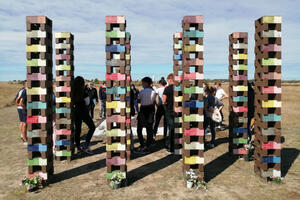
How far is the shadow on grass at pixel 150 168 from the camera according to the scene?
5974 mm

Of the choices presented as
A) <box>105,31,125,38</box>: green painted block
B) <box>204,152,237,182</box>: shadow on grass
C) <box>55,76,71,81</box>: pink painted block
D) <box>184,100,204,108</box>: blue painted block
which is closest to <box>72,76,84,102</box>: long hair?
<box>55,76,71,81</box>: pink painted block

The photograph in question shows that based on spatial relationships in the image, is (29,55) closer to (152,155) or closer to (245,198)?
(152,155)

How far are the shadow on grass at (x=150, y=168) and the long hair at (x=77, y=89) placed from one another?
2707mm

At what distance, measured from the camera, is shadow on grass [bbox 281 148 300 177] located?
21.3ft

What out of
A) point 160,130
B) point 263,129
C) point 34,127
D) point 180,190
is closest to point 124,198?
point 180,190

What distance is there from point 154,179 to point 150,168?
0.79m

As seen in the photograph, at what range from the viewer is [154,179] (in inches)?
229

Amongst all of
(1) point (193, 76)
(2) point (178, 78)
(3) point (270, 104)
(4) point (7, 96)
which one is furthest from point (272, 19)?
(4) point (7, 96)

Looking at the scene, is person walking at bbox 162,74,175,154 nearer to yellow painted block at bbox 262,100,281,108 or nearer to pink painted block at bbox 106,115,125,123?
pink painted block at bbox 106,115,125,123

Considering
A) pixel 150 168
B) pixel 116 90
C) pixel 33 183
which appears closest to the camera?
pixel 33 183

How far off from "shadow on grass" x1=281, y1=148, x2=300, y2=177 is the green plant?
5.66 metres

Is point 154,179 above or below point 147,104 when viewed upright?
below

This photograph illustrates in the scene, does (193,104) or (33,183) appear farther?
(193,104)

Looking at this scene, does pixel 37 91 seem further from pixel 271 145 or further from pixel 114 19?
pixel 271 145
